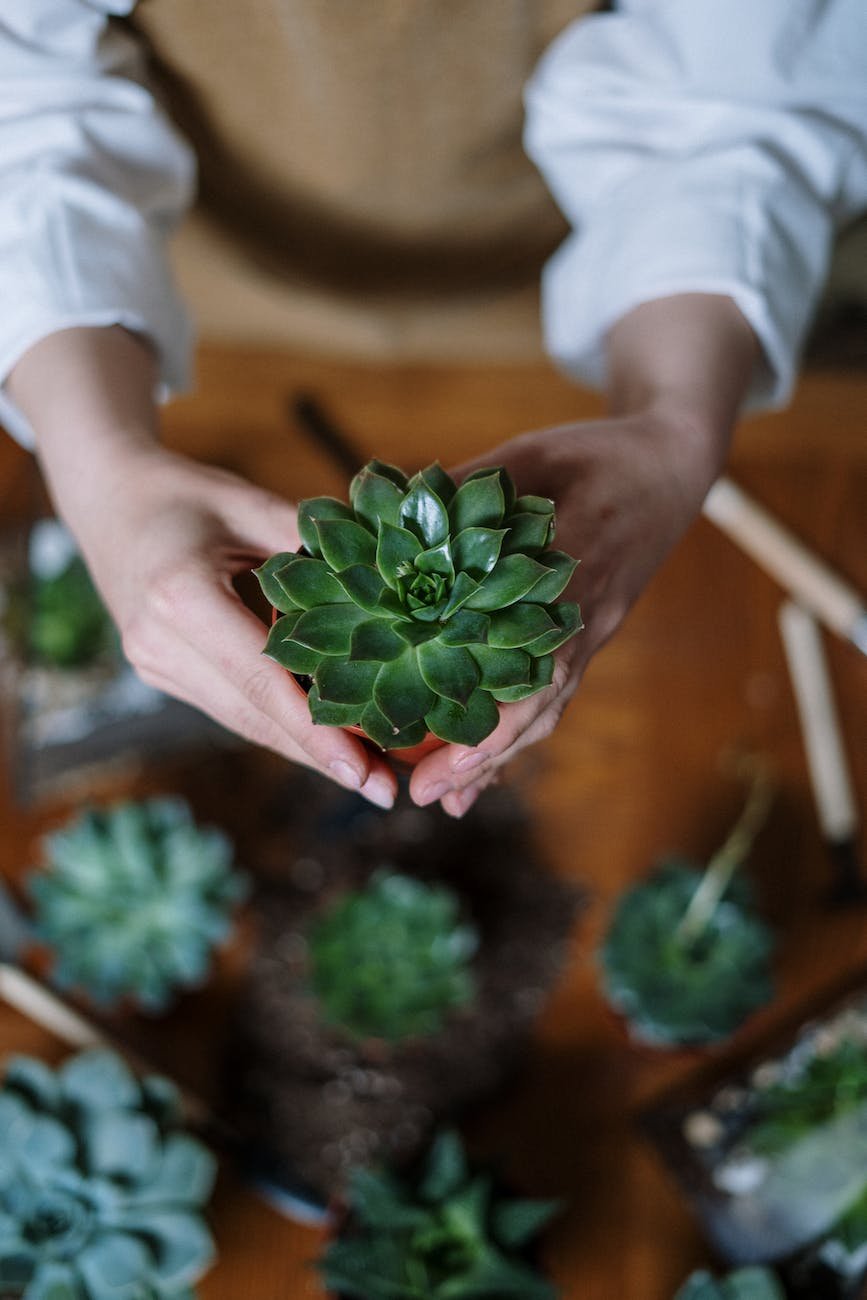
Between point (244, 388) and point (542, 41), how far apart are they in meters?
0.31

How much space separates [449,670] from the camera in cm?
31

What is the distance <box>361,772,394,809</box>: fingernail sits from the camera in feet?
1.20

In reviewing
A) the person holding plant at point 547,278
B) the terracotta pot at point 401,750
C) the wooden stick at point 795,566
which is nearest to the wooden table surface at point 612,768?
the wooden stick at point 795,566

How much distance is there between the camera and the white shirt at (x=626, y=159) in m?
0.48

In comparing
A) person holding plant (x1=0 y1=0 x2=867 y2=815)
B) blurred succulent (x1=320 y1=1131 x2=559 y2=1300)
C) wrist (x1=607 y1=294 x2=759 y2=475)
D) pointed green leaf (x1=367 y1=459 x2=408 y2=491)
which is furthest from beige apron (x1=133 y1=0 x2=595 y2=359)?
blurred succulent (x1=320 y1=1131 x2=559 y2=1300)

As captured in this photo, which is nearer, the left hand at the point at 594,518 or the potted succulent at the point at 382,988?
the left hand at the point at 594,518

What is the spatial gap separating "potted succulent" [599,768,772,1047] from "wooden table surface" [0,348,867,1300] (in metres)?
0.04

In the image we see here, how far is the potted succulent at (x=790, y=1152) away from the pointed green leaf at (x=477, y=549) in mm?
344

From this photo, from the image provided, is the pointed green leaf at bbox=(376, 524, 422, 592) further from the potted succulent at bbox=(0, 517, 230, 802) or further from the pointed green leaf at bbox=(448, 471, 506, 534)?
the potted succulent at bbox=(0, 517, 230, 802)

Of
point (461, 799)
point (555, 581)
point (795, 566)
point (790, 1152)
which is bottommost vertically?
point (790, 1152)

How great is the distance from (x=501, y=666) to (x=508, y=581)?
3cm

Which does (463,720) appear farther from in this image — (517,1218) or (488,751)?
(517,1218)

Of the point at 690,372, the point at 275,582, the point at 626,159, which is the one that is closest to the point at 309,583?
the point at 275,582

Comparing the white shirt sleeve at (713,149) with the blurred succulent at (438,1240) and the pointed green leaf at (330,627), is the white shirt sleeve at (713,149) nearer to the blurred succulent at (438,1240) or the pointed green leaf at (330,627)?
the pointed green leaf at (330,627)
